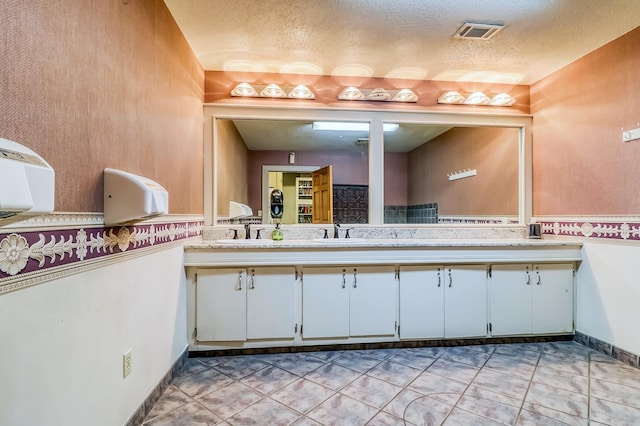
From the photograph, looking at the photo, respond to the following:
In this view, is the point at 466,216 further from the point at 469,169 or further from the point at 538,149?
the point at 538,149

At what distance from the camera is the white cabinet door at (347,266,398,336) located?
2.49 m

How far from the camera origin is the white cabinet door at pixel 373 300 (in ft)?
8.17

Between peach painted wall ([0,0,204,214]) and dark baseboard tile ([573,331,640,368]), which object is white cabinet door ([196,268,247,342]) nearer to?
peach painted wall ([0,0,204,214])

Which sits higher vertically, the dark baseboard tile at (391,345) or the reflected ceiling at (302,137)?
the reflected ceiling at (302,137)

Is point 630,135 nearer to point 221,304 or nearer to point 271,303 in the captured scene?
point 271,303

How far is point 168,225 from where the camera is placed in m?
2.02

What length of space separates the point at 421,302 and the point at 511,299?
0.77 metres

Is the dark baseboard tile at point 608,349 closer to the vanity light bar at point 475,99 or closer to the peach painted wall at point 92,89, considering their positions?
the vanity light bar at point 475,99

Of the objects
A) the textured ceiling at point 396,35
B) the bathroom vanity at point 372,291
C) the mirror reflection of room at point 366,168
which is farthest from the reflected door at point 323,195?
the textured ceiling at point 396,35

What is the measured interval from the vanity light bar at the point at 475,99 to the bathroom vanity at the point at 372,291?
1.37 metres

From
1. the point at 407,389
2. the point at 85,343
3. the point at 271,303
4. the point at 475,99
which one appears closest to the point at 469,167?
the point at 475,99

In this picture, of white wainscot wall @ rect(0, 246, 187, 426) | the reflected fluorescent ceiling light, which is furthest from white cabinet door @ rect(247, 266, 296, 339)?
the reflected fluorescent ceiling light

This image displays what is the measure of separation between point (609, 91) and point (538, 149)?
73cm

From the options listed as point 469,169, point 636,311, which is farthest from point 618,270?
point 469,169
